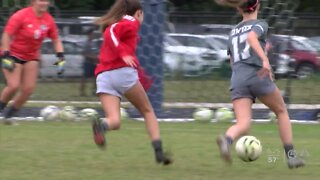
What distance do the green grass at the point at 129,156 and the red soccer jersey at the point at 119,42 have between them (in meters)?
0.96

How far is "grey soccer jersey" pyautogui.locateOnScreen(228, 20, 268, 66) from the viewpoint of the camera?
7605mm

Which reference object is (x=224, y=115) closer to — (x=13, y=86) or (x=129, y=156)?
(x=13, y=86)

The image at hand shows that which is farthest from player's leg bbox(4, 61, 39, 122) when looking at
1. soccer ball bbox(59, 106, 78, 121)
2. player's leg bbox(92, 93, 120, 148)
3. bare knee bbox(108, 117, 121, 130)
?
bare knee bbox(108, 117, 121, 130)

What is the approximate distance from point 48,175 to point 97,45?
11.2 metres

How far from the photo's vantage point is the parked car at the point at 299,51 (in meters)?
16.2

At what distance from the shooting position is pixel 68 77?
770 inches

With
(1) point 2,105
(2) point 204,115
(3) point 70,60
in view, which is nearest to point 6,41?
(1) point 2,105

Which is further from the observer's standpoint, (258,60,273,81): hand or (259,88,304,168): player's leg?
(259,88,304,168): player's leg

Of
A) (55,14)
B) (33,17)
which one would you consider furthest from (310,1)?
(33,17)

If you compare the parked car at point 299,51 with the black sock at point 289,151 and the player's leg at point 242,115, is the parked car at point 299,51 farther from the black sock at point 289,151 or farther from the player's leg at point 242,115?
the player's leg at point 242,115

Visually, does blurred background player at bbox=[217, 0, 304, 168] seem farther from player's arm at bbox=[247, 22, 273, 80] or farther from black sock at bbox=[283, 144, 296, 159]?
black sock at bbox=[283, 144, 296, 159]

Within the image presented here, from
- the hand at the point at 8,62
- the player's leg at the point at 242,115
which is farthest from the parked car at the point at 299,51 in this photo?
the player's leg at the point at 242,115

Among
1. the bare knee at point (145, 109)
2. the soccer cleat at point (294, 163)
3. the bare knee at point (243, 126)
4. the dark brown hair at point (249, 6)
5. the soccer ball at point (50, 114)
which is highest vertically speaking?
the dark brown hair at point (249, 6)

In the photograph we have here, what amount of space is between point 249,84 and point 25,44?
5.05 m
